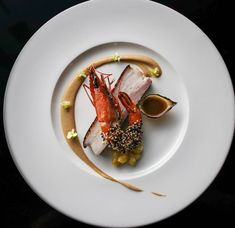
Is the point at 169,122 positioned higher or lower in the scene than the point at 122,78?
lower

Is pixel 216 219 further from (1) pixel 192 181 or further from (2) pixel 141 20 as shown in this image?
(2) pixel 141 20

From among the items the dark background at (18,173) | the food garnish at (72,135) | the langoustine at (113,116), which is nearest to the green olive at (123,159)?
the langoustine at (113,116)

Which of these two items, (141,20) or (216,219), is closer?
(141,20)

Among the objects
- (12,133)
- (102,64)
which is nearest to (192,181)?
(102,64)

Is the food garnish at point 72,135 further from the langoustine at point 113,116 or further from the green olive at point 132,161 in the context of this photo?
the green olive at point 132,161

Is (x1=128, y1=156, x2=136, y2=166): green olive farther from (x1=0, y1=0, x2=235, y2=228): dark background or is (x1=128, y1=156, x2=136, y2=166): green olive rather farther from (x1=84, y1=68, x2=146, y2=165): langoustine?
(x1=0, y1=0, x2=235, y2=228): dark background

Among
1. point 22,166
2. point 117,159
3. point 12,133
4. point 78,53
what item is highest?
point 78,53
